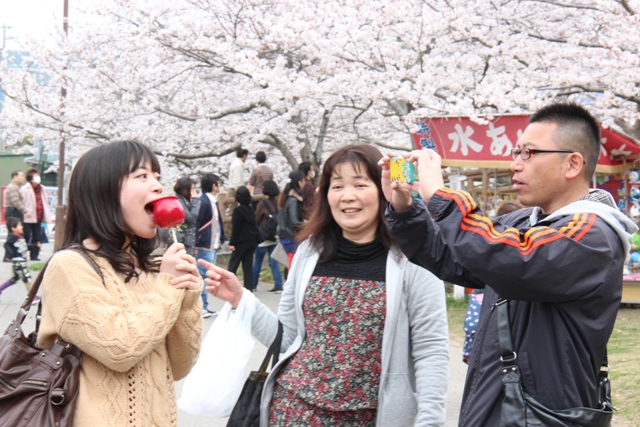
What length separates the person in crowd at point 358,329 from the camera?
9.82ft

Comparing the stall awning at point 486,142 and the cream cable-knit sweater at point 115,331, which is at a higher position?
the stall awning at point 486,142

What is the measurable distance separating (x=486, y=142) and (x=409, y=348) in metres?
7.36

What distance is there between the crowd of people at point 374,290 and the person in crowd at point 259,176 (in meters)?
10.4

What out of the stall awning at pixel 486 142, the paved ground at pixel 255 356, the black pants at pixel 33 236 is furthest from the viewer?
the black pants at pixel 33 236

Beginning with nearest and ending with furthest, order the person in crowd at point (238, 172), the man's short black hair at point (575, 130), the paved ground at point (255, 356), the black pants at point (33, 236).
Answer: the man's short black hair at point (575, 130)
the paved ground at point (255, 356)
the person in crowd at point (238, 172)
the black pants at point (33, 236)

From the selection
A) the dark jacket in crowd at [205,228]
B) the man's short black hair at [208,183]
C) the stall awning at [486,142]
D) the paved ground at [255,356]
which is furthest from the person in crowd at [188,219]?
the stall awning at [486,142]

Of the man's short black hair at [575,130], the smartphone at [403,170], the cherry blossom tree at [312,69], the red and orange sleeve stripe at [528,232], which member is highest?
the cherry blossom tree at [312,69]

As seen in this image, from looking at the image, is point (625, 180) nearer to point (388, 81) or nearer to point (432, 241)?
point (388, 81)

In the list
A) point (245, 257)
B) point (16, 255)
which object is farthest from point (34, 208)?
point (245, 257)

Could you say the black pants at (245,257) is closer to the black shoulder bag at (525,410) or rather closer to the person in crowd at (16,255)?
the person in crowd at (16,255)

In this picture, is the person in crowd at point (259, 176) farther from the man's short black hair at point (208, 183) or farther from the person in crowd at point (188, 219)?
the person in crowd at point (188, 219)

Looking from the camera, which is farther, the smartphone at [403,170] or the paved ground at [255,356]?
the paved ground at [255,356]

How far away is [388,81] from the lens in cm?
1170

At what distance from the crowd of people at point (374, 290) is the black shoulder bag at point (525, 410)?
0.01m
